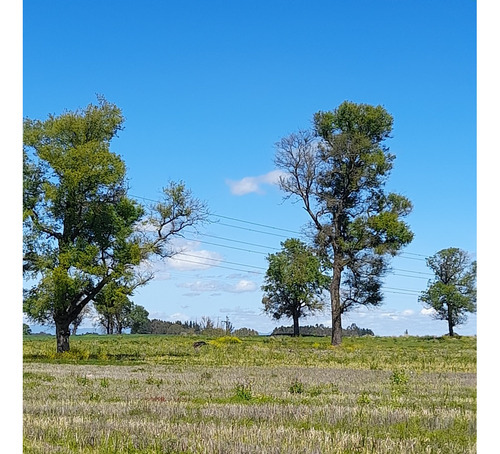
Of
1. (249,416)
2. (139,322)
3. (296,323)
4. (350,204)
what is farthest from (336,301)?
(249,416)

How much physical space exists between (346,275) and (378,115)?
8.02m

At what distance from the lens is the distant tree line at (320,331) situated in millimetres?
37244

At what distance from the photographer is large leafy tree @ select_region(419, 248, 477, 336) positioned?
22.5ft

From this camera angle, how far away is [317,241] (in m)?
33.3

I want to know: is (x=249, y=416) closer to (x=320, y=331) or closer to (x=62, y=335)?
(x=62, y=335)

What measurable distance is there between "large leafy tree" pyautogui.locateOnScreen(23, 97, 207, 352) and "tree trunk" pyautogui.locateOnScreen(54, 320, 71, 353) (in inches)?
1.5

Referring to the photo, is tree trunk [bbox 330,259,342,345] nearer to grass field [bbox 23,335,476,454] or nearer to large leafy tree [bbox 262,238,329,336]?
large leafy tree [bbox 262,238,329,336]

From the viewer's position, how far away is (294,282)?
39719mm

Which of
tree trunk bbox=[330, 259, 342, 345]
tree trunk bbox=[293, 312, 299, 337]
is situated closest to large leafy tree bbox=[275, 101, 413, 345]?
tree trunk bbox=[330, 259, 342, 345]

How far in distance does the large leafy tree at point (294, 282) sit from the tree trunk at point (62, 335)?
1219cm

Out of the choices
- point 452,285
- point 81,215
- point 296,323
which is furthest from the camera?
point 296,323

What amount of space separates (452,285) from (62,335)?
17.5 m
